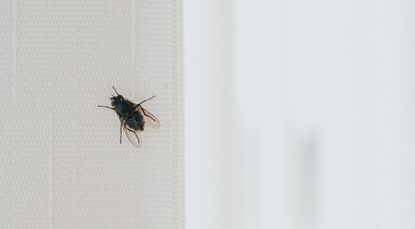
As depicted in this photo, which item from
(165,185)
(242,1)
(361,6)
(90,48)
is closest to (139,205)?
(165,185)

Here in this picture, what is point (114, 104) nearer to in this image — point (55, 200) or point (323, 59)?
point (55, 200)

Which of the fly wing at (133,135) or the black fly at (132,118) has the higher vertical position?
the black fly at (132,118)

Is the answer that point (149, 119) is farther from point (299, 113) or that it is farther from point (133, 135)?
point (299, 113)

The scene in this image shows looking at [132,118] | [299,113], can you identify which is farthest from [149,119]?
[299,113]

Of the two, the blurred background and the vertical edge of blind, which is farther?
the vertical edge of blind

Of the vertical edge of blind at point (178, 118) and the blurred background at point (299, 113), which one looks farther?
the vertical edge of blind at point (178, 118)

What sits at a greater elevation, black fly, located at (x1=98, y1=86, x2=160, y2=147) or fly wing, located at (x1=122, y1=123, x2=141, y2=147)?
black fly, located at (x1=98, y1=86, x2=160, y2=147)
